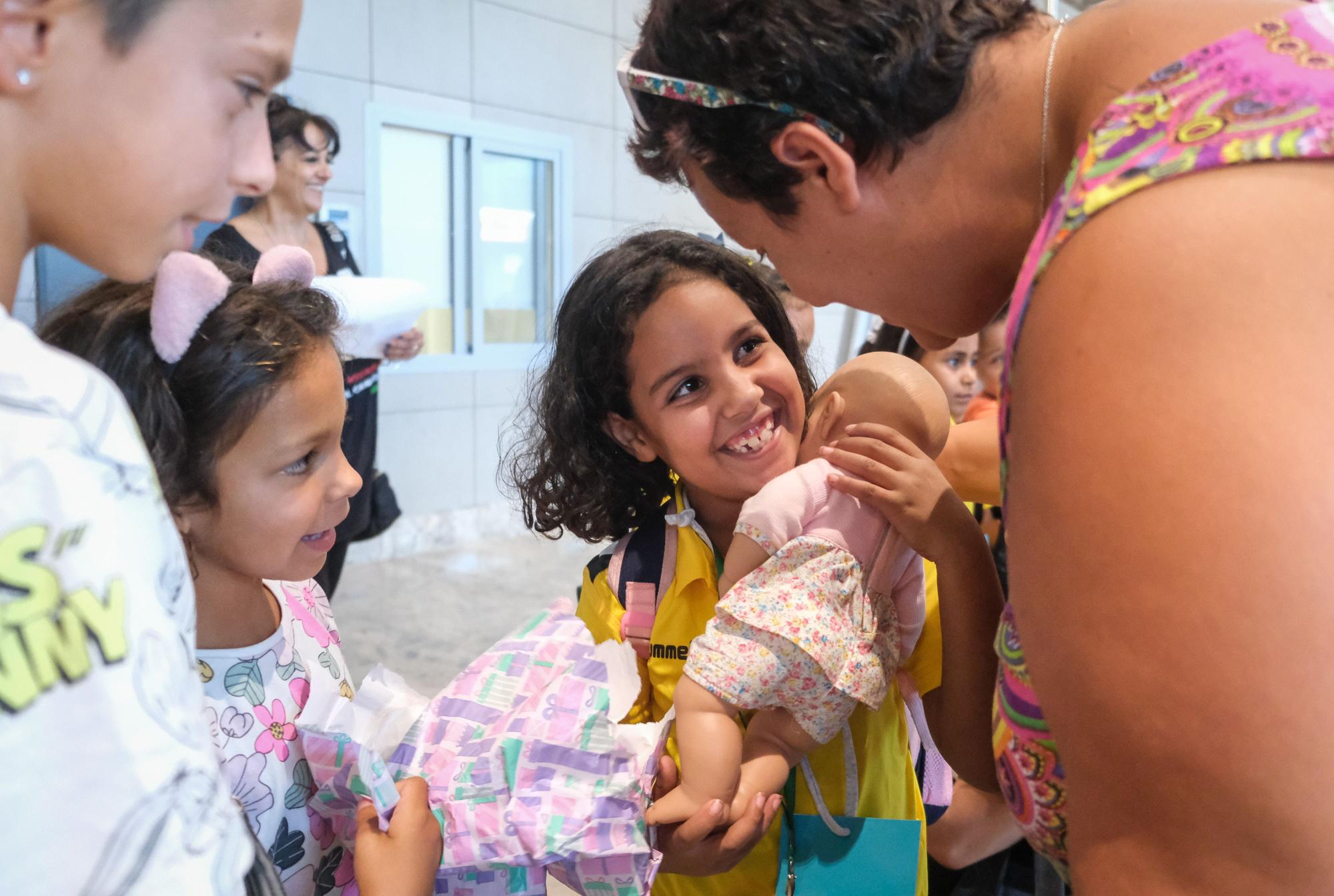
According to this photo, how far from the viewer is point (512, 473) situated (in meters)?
1.91

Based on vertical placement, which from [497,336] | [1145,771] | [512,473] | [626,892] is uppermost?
[1145,771]

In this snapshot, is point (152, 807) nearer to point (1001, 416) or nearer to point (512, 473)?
point (1001, 416)

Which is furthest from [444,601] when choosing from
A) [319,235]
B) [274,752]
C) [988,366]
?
[274,752]

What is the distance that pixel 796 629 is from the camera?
121cm

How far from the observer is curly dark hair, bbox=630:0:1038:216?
2.76 feet

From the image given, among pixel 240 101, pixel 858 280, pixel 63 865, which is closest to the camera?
pixel 63 865

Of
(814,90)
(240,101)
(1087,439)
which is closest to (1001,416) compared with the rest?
(1087,439)

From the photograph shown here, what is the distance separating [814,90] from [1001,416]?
353 mm

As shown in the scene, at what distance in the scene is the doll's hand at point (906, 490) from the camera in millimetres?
1247

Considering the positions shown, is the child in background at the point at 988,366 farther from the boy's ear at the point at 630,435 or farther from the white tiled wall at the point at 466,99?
the white tiled wall at the point at 466,99

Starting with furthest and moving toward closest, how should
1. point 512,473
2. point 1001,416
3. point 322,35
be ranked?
point 322,35 → point 512,473 → point 1001,416

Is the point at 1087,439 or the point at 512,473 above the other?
the point at 1087,439

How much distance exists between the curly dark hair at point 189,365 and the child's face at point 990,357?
207 centimetres

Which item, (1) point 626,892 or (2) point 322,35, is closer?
(1) point 626,892
